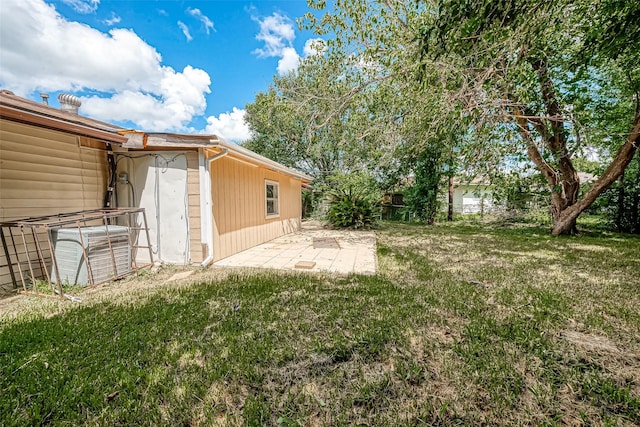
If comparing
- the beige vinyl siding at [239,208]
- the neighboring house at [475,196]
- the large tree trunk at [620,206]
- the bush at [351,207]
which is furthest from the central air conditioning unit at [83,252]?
the large tree trunk at [620,206]

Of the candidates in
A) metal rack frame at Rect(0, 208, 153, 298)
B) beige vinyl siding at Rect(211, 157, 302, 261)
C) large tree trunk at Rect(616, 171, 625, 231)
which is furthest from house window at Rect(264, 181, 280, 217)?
large tree trunk at Rect(616, 171, 625, 231)

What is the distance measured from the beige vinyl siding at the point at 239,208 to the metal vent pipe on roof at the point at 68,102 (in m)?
3.41

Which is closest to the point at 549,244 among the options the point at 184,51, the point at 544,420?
the point at 544,420

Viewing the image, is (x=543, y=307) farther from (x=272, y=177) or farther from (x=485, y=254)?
(x=272, y=177)

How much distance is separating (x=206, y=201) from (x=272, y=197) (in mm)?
3639

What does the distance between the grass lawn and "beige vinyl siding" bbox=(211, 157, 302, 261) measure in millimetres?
1800

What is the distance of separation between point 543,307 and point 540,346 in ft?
3.47

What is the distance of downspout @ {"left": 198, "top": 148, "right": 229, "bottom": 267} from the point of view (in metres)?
4.77

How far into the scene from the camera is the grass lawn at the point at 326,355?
5.06 ft

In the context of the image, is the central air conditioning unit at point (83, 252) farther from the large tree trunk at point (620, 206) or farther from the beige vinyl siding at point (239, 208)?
the large tree trunk at point (620, 206)

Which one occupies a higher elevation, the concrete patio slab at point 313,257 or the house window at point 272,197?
the house window at point 272,197

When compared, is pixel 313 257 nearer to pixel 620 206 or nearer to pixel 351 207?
pixel 351 207

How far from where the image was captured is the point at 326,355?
2.07 meters

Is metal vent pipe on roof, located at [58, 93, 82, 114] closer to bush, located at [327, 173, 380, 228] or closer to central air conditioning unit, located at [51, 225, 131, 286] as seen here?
central air conditioning unit, located at [51, 225, 131, 286]
